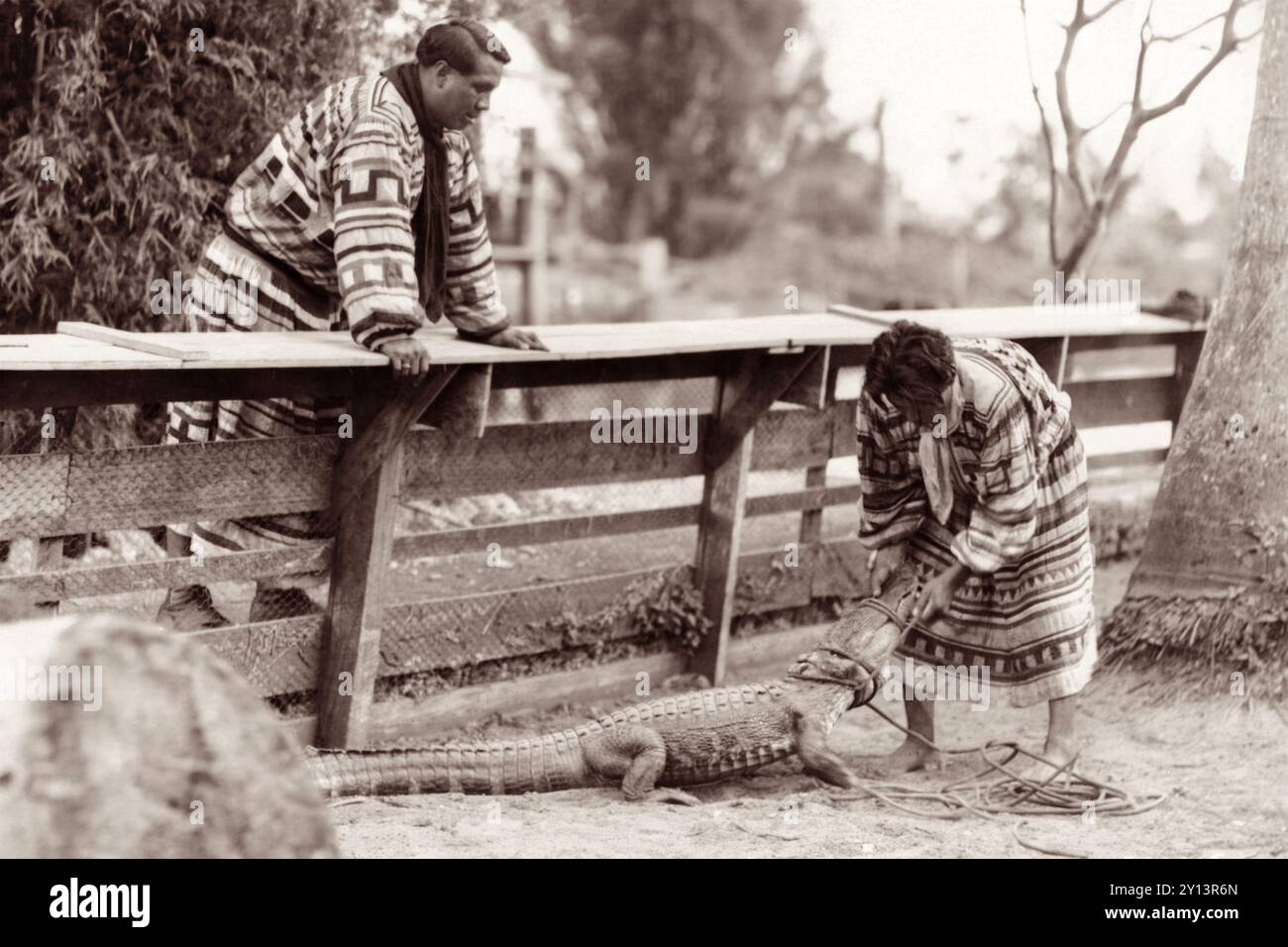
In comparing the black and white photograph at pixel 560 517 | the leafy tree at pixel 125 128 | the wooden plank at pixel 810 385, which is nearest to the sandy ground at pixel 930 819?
the black and white photograph at pixel 560 517

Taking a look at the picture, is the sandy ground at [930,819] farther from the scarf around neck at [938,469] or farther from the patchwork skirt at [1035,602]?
the scarf around neck at [938,469]

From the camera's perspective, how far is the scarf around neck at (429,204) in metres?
4.64

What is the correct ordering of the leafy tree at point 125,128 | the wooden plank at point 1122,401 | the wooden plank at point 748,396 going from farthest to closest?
the wooden plank at point 1122,401
the wooden plank at point 748,396
the leafy tree at point 125,128

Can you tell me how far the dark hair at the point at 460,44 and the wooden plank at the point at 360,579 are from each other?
3.41ft

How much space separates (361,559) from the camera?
495 centimetres

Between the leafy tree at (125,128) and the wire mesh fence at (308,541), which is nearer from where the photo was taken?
the wire mesh fence at (308,541)

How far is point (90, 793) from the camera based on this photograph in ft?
7.74

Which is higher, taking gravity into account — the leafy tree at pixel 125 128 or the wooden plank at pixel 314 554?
the leafy tree at pixel 125 128

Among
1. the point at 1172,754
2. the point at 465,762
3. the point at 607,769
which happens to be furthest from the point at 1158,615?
the point at 465,762

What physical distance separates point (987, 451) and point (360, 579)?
214 cm

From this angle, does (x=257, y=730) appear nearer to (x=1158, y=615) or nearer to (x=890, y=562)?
(x=890, y=562)

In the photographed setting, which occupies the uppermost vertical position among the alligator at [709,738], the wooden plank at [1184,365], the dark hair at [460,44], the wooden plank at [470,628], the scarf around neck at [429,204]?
the dark hair at [460,44]

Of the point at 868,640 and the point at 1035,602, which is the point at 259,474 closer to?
the point at 868,640
